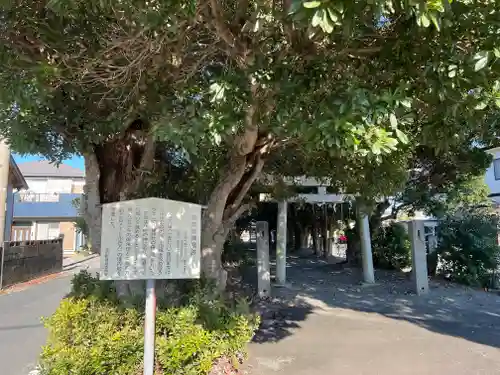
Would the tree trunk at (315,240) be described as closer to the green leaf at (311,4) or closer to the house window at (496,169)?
the house window at (496,169)

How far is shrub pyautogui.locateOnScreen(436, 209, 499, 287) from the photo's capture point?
12422 millimetres

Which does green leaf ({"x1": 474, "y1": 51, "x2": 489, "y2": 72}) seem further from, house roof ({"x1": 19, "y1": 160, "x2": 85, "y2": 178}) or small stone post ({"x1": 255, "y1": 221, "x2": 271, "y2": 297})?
house roof ({"x1": 19, "y1": 160, "x2": 85, "y2": 178})

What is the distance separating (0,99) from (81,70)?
2.82ft

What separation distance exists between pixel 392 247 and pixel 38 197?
24556 millimetres

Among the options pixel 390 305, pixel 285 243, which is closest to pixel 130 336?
pixel 390 305

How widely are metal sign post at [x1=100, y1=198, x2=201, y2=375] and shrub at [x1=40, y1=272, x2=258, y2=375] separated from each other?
342 millimetres

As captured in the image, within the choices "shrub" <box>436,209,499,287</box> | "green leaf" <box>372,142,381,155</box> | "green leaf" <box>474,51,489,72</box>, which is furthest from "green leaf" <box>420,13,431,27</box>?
"shrub" <box>436,209,499,287</box>

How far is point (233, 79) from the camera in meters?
3.90

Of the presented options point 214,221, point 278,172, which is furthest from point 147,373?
point 278,172

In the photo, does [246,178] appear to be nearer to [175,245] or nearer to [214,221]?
[214,221]

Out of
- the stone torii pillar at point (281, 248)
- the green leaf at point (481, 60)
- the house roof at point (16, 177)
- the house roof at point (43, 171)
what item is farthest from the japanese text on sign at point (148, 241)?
the house roof at point (43, 171)

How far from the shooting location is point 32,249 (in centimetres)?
1562

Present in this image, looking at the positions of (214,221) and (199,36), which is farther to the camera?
(214,221)

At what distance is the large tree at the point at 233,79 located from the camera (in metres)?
3.16
